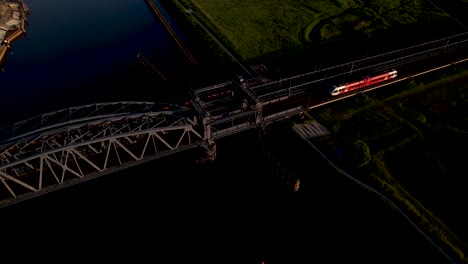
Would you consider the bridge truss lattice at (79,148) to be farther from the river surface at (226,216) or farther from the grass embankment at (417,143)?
the grass embankment at (417,143)

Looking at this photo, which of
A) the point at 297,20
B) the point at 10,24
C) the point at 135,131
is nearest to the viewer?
the point at 135,131

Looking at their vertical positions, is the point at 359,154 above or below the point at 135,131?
below

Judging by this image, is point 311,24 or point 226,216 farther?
point 311,24

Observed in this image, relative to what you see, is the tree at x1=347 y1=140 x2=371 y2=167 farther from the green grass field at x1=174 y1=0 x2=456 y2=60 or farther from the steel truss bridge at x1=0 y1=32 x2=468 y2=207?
the green grass field at x1=174 y1=0 x2=456 y2=60

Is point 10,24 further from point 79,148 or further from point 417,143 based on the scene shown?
point 417,143

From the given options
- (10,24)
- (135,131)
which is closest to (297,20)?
(135,131)

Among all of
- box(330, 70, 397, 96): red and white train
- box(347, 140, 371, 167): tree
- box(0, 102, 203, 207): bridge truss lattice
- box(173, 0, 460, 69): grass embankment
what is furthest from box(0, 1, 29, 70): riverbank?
box(347, 140, 371, 167): tree

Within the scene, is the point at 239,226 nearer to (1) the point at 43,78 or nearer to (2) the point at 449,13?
(1) the point at 43,78
